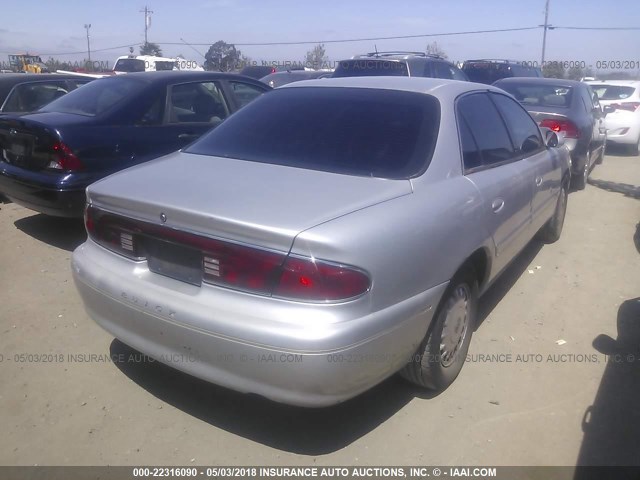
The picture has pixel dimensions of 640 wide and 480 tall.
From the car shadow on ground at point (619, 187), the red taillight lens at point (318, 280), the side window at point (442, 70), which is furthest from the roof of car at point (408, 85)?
the side window at point (442, 70)

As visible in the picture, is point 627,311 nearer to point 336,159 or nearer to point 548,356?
point 548,356

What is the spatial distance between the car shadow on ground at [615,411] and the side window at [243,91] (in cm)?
420

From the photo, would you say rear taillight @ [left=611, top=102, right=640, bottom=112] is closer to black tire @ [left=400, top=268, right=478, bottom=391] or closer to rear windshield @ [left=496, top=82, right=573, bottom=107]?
rear windshield @ [left=496, top=82, right=573, bottom=107]

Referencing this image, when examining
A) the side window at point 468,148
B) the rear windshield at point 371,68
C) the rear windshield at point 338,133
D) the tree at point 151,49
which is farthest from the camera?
the tree at point 151,49

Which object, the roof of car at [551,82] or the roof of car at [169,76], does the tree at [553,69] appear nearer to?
the roof of car at [551,82]

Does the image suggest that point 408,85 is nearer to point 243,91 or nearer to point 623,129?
point 243,91

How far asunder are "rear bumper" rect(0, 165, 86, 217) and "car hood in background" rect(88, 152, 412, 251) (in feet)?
6.68

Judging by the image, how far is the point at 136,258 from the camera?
9.06 ft

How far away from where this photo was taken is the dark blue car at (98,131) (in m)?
4.88

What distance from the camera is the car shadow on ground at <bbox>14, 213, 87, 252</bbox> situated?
5453mm

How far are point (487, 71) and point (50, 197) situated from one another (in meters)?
13.6

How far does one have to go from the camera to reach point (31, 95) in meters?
7.60

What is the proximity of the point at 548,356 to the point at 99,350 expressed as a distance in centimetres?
280

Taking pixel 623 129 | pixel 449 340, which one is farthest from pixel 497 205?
pixel 623 129
